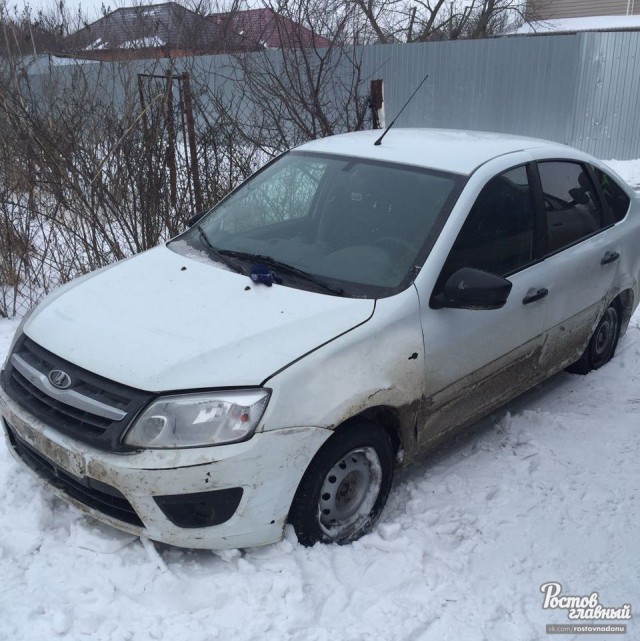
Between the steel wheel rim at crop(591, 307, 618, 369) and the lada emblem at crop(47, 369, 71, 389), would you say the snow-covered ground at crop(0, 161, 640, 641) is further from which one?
the steel wheel rim at crop(591, 307, 618, 369)

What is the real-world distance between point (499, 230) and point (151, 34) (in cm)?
667

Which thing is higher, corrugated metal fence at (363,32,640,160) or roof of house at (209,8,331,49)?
roof of house at (209,8,331,49)

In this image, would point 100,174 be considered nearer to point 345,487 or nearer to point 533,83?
point 345,487

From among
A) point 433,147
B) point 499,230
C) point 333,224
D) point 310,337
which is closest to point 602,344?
point 499,230

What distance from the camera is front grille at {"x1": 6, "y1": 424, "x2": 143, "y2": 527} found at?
269 centimetres

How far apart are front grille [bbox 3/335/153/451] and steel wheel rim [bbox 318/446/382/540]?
0.85 meters

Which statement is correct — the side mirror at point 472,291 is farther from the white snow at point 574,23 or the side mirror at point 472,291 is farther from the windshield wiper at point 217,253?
the white snow at point 574,23

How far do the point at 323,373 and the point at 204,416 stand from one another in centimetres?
49

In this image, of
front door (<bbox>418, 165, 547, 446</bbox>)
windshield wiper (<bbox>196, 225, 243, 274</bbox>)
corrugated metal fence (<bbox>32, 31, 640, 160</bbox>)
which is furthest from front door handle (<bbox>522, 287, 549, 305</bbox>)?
corrugated metal fence (<bbox>32, 31, 640, 160</bbox>)

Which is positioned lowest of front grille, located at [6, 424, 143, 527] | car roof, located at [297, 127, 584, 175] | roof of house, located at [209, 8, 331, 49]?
front grille, located at [6, 424, 143, 527]

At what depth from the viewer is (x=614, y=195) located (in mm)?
4703

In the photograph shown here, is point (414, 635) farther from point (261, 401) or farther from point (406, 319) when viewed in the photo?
point (406, 319)

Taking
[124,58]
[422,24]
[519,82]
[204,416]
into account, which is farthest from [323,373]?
[422,24]

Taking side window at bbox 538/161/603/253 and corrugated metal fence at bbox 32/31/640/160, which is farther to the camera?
corrugated metal fence at bbox 32/31/640/160
